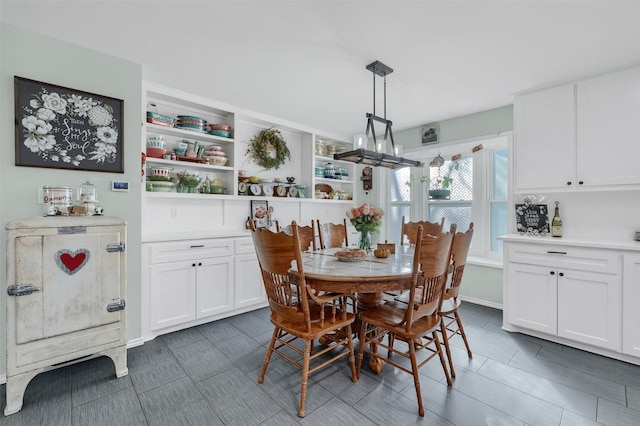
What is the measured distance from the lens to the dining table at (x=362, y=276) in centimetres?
180

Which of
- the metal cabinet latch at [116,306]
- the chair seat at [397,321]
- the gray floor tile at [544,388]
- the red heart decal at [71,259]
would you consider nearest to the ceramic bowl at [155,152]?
the red heart decal at [71,259]

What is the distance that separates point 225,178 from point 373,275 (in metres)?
2.55

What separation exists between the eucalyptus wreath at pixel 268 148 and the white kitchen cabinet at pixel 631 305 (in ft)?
12.0

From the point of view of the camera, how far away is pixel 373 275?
1.82 meters

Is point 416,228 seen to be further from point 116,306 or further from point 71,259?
point 71,259

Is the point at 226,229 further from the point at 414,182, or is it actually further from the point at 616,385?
the point at 616,385

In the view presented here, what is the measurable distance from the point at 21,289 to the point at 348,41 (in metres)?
2.74

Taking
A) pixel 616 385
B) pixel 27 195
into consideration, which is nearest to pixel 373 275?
pixel 616 385

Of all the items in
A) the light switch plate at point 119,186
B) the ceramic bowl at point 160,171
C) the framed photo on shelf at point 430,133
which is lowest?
the light switch plate at point 119,186

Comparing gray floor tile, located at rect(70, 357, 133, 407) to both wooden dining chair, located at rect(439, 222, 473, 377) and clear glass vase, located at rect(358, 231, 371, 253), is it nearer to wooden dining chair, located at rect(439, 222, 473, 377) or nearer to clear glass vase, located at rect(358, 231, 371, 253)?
clear glass vase, located at rect(358, 231, 371, 253)

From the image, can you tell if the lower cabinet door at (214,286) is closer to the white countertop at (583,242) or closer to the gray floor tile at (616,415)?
the white countertop at (583,242)

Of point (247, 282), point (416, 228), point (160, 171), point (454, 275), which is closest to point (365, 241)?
point (454, 275)

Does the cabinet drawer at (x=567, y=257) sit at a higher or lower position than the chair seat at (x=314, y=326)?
higher

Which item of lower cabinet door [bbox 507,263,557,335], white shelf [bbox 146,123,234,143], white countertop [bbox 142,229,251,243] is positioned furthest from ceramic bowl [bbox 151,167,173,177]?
lower cabinet door [bbox 507,263,557,335]
